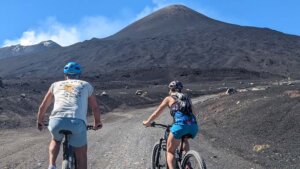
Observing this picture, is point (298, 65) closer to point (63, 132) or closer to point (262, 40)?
point (262, 40)

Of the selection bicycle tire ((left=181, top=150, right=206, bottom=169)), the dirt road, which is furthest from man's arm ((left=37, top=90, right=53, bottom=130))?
the dirt road

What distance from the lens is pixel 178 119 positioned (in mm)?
7984

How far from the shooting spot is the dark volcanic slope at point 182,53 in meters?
109

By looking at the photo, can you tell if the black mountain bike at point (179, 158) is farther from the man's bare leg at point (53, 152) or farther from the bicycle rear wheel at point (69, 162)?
the man's bare leg at point (53, 152)

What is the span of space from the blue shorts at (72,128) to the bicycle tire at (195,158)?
168cm

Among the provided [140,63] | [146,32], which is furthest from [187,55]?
[146,32]

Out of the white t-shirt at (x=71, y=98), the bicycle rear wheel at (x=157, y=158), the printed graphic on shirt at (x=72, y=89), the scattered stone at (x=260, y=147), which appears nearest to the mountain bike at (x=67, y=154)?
the white t-shirt at (x=71, y=98)

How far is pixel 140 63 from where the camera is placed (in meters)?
112

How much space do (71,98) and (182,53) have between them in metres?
112

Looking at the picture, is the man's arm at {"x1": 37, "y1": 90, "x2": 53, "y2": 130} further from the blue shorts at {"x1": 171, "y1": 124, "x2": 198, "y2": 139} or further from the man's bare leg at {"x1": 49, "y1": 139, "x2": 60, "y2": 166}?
the blue shorts at {"x1": 171, "y1": 124, "x2": 198, "y2": 139}

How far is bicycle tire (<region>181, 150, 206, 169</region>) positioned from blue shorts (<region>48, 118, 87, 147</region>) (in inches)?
66.0

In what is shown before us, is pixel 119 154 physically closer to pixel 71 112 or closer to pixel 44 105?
pixel 44 105

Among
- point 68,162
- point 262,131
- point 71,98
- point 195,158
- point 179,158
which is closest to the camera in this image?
point 68,162

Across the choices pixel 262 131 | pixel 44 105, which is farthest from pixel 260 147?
pixel 44 105
